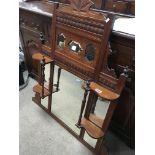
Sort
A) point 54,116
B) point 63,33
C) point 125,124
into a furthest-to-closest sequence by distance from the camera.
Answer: point 54,116 → point 125,124 → point 63,33

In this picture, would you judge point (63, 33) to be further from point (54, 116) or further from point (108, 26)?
point (54, 116)

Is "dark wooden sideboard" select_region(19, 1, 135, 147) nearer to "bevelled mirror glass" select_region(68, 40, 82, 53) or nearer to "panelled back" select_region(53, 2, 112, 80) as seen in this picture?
"panelled back" select_region(53, 2, 112, 80)

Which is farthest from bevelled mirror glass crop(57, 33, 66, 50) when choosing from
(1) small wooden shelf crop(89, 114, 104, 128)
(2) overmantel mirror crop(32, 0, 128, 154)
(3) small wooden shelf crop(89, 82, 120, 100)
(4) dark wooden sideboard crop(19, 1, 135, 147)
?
(1) small wooden shelf crop(89, 114, 104, 128)

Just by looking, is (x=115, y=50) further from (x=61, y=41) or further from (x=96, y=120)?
(x=96, y=120)

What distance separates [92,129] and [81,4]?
2.74 ft

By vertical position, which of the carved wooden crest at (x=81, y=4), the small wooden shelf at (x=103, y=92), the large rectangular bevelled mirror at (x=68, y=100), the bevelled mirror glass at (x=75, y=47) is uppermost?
the carved wooden crest at (x=81, y=4)

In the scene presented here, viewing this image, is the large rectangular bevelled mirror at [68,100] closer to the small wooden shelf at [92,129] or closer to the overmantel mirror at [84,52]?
the overmantel mirror at [84,52]

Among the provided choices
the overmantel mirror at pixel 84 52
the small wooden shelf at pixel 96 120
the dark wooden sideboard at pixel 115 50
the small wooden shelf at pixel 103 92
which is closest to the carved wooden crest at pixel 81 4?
the overmantel mirror at pixel 84 52

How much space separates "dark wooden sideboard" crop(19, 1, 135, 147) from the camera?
1032mm

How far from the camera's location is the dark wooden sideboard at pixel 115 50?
103cm
